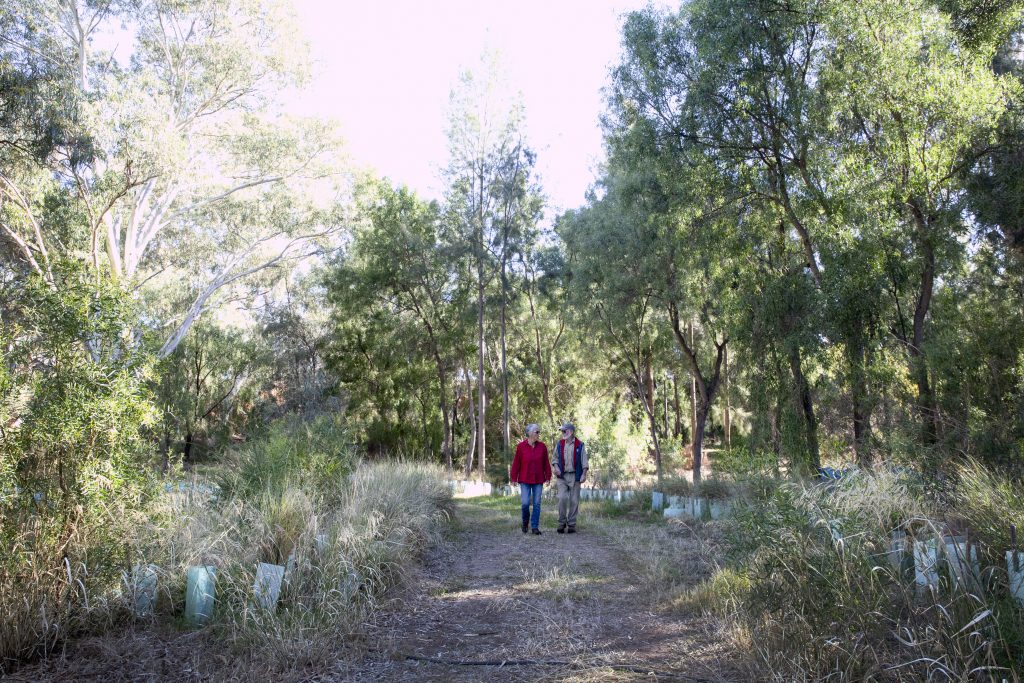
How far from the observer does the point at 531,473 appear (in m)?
9.37

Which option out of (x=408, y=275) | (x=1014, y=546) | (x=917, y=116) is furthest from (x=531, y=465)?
(x=408, y=275)

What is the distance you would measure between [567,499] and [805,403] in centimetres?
508

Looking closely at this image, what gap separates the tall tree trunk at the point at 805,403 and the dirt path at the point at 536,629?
18.9ft

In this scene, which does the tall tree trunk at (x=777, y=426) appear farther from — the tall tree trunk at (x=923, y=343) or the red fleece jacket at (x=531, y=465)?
the red fleece jacket at (x=531, y=465)

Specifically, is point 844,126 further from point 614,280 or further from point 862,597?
point 862,597

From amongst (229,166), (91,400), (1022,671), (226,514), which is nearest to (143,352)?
(91,400)

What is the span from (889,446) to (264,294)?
28.0m

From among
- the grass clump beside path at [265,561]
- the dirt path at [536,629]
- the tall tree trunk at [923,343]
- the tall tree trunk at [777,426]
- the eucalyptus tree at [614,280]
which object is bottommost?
the dirt path at [536,629]

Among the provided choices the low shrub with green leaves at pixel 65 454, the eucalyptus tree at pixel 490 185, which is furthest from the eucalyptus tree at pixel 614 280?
the low shrub with green leaves at pixel 65 454

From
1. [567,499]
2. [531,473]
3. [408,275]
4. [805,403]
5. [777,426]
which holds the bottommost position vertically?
[567,499]

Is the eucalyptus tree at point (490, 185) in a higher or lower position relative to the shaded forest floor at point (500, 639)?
higher

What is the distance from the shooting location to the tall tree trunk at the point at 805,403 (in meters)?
11.4

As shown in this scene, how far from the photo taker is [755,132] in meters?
11.6

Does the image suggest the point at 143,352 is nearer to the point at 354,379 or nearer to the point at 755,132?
the point at 755,132
